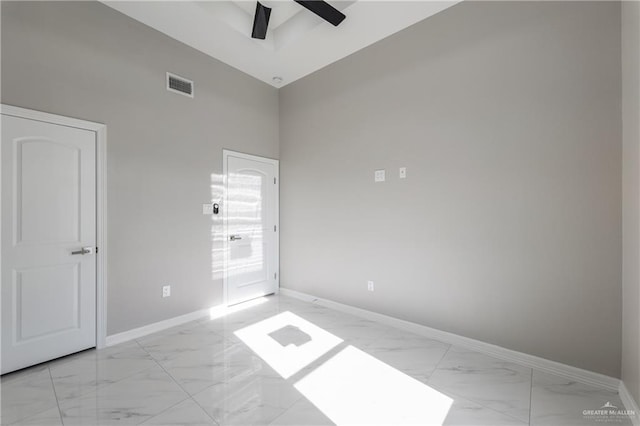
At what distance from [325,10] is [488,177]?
84.4 inches

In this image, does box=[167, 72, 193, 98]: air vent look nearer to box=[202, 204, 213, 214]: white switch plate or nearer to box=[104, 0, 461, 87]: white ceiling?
box=[104, 0, 461, 87]: white ceiling

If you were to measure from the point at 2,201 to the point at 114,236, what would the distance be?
0.79 metres

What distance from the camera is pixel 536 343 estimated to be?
2262 millimetres

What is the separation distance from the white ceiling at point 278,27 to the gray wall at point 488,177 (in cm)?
22

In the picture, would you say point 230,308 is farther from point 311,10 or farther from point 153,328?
point 311,10

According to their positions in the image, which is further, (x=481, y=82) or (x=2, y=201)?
(x=481, y=82)

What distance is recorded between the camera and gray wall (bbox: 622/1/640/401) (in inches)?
65.8

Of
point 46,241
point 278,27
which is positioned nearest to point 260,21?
point 278,27

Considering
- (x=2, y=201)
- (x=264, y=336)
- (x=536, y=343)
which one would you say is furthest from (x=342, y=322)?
(x=2, y=201)

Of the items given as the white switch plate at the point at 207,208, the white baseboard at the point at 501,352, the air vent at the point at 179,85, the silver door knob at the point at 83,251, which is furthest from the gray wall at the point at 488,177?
the silver door knob at the point at 83,251

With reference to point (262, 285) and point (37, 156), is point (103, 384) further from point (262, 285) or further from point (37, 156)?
point (262, 285)

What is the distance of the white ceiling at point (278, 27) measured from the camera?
2715 millimetres

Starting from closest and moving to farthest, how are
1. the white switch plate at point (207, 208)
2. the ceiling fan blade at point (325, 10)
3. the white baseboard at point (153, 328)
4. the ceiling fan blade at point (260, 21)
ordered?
the ceiling fan blade at point (325, 10), the white baseboard at point (153, 328), the ceiling fan blade at point (260, 21), the white switch plate at point (207, 208)

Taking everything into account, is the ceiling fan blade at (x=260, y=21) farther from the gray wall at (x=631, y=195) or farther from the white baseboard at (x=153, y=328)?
the white baseboard at (x=153, y=328)
